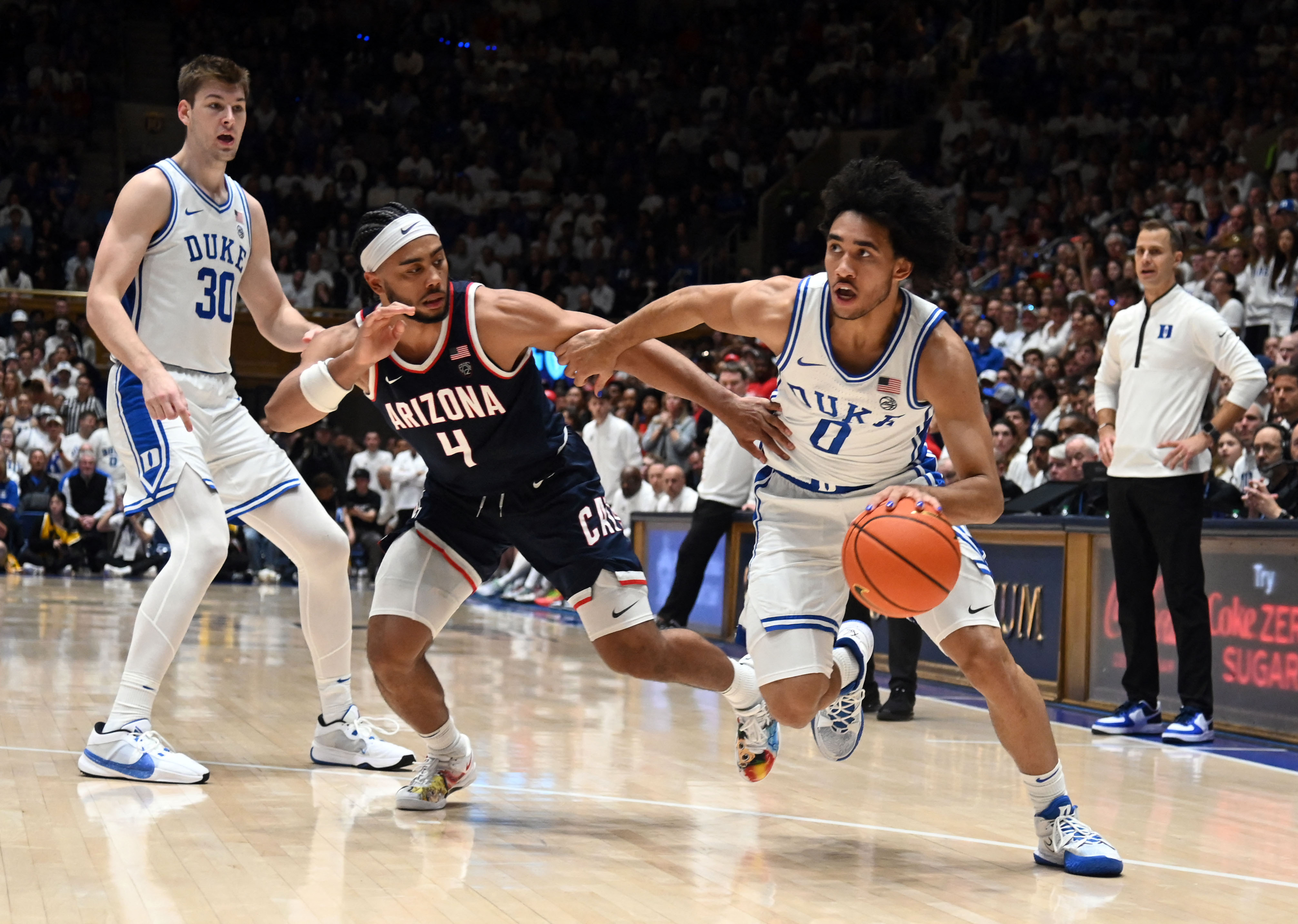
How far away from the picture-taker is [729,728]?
6.37 m

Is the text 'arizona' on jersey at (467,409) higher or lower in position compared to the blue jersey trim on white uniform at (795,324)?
lower

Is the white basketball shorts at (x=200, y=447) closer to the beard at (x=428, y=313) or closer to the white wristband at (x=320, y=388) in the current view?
the white wristband at (x=320, y=388)

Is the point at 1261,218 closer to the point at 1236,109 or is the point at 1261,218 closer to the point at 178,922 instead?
the point at 1236,109

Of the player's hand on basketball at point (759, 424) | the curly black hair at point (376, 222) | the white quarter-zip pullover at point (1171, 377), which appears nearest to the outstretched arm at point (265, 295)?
the curly black hair at point (376, 222)

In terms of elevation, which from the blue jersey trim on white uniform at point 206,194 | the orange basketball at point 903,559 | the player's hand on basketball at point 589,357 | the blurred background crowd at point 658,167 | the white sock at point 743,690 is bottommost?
the white sock at point 743,690

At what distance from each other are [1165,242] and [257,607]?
28.2 ft

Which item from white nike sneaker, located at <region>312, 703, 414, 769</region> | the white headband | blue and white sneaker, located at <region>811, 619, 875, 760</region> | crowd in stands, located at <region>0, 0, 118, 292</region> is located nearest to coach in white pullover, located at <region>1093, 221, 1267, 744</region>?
blue and white sneaker, located at <region>811, 619, 875, 760</region>

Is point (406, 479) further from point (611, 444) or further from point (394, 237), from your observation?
point (394, 237)

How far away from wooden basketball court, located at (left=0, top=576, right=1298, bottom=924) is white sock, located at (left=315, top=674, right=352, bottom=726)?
24 centimetres

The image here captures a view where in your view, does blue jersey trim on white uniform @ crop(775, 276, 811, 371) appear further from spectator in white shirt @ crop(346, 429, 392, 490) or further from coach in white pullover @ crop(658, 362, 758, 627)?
spectator in white shirt @ crop(346, 429, 392, 490)

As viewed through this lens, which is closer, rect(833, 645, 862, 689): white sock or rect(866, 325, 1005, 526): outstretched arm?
rect(866, 325, 1005, 526): outstretched arm

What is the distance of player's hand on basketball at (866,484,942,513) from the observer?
143 inches

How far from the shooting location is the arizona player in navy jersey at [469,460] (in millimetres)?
4266

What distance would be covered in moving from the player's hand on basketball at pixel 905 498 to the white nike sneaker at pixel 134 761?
2.42 meters
